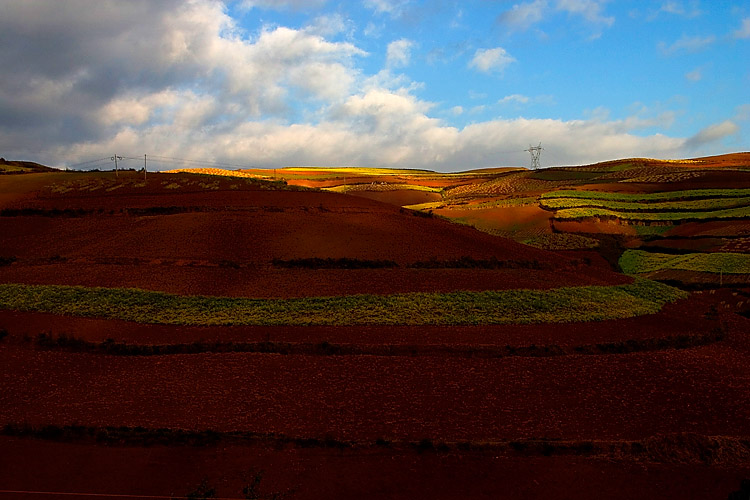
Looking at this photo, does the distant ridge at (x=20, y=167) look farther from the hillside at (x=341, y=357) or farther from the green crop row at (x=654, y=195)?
the green crop row at (x=654, y=195)

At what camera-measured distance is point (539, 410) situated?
19.7 m

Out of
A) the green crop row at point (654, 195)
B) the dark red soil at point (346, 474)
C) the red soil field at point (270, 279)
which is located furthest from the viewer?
the green crop row at point (654, 195)

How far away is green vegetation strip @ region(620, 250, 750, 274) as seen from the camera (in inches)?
1950

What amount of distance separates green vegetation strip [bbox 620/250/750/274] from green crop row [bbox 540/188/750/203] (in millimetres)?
22770

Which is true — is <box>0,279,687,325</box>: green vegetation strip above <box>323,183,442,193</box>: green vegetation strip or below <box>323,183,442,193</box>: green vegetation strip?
below

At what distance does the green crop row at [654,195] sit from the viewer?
251 feet

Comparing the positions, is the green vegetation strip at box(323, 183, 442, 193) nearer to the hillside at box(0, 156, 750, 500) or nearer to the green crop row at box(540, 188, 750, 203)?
the green crop row at box(540, 188, 750, 203)

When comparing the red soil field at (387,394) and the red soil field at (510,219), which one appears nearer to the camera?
the red soil field at (387,394)

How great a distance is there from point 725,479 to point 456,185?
11265cm

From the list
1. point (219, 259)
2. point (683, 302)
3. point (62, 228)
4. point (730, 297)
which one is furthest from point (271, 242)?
point (730, 297)

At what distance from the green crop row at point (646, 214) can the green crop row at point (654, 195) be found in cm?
732

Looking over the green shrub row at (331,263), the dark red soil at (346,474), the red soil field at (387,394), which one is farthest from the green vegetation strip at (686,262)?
the dark red soil at (346,474)

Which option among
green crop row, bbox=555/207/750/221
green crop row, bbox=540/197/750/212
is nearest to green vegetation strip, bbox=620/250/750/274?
green crop row, bbox=555/207/750/221

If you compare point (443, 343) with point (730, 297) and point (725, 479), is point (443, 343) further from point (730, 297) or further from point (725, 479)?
point (730, 297)
